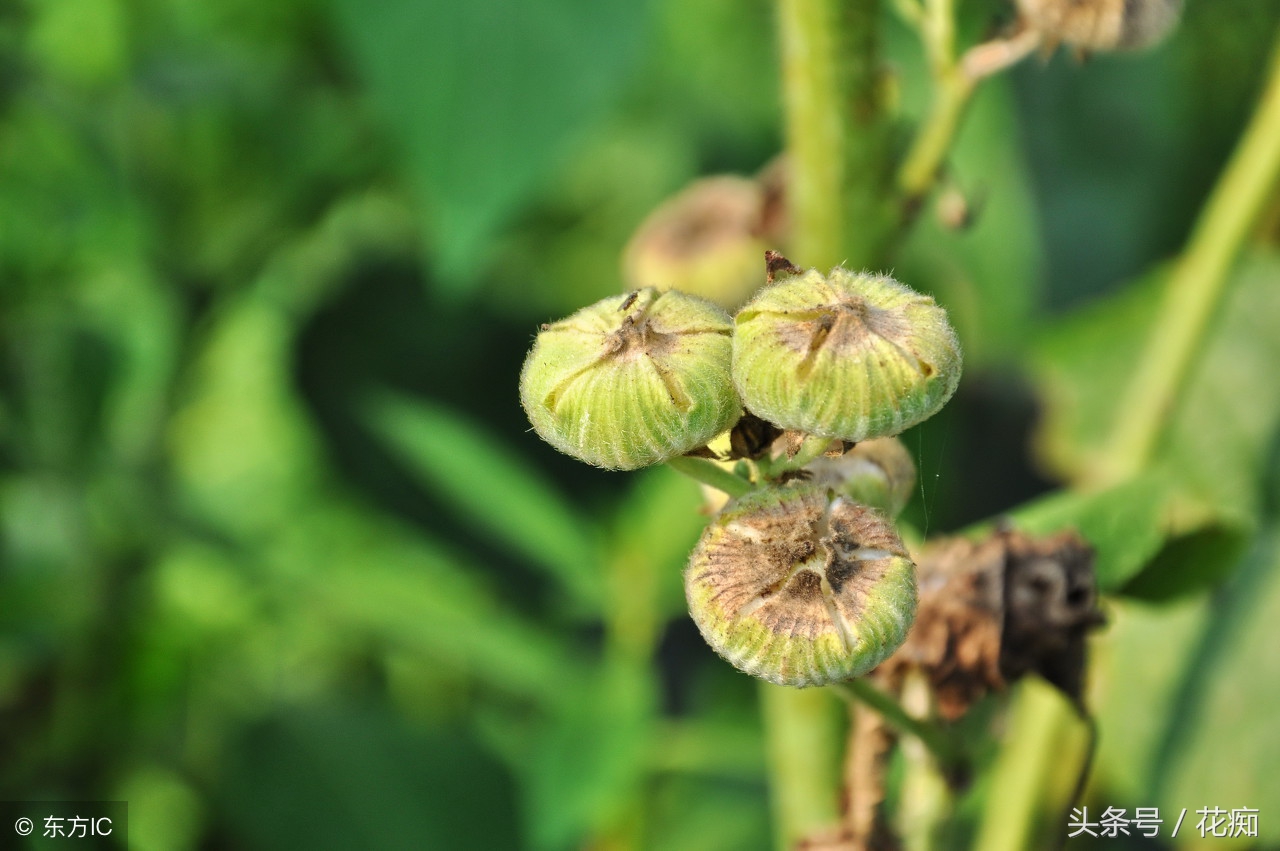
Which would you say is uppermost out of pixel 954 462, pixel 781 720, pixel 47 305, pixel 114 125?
pixel 114 125

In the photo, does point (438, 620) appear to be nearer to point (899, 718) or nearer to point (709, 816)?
point (709, 816)

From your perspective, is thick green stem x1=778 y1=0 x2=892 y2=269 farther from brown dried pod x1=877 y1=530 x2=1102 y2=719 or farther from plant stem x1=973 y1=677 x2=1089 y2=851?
plant stem x1=973 y1=677 x2=1089 y2=851

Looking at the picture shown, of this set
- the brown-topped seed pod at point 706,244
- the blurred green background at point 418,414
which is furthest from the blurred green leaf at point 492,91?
the brown-topped seed pod at point 706,244

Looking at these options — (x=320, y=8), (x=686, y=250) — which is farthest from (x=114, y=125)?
(x=686, y=250)

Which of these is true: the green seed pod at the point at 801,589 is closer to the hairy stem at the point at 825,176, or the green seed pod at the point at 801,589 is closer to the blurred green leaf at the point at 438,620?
the hairy stem at the point at 825,176

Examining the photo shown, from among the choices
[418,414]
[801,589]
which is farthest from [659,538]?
[801,589]

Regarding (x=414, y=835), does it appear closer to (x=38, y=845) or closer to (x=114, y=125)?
(x=38, y=845)
